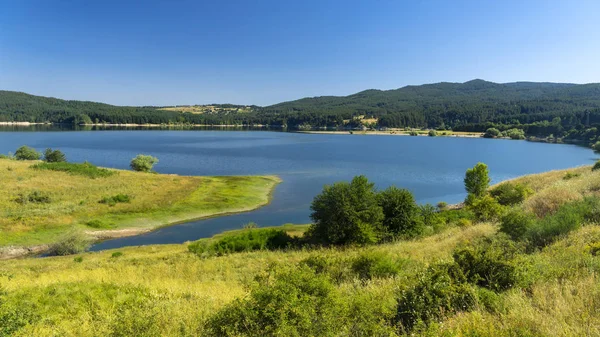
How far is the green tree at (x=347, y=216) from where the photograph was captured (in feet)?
71.2

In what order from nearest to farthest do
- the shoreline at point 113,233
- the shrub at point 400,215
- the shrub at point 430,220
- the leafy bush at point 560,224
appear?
the leafy bush at point 560,224
the shrub at point 400,215
the shrub at point 430,220
the shoreline at point 113,233

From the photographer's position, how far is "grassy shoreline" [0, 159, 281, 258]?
32.8 meters

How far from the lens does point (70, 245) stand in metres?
28.2

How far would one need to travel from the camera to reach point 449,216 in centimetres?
2953

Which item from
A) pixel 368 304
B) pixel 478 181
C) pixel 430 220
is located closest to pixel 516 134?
pixel 478 181

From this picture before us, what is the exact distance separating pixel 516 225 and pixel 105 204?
1591 inches

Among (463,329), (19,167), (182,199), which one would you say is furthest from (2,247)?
(463,329)

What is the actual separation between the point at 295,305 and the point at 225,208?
39.3 meters

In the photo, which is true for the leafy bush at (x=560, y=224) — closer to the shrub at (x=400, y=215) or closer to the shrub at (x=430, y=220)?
the shrub at (x=400, y=215)

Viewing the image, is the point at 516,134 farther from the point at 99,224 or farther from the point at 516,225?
the point at 99,224

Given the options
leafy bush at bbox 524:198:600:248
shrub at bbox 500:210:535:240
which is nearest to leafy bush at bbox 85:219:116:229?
shrub at bbox 500:210:535:240

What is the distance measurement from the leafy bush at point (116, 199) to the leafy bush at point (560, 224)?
134 feet

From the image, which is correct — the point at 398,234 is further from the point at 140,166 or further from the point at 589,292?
the point at 140,166

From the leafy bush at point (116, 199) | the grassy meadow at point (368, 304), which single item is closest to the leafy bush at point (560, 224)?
the grassy meadow at point (368, 304)
